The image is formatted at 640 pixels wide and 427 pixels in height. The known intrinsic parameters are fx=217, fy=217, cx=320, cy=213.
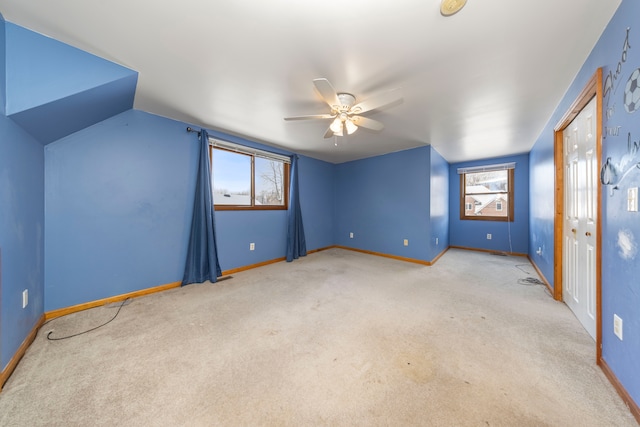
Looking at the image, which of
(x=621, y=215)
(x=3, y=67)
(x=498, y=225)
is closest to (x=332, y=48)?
(x=621, y=215)

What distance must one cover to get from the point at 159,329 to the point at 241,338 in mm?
778

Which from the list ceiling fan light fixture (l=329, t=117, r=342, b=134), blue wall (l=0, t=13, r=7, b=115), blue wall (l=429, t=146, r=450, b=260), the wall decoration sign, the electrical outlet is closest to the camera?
the wall decoration sign

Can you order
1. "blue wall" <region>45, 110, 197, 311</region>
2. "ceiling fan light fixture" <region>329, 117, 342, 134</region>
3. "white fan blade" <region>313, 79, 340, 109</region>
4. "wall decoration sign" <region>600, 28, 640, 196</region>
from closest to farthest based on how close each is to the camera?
"wall decoration sign" <region>600, 28, 640, 196</region>, "white fan blade" <region>313, 79, 340, 109</region>, "blue wall" <region>45, 110, 197, 311</region>, "ceiling fan light fixture" <region>329, 117, 342, 134</region>

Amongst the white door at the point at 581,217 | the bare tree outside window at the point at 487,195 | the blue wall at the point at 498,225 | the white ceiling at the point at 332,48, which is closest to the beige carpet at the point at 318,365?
the white door at the point at 581,217

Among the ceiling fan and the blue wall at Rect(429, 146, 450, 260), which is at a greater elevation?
the ceiling fan

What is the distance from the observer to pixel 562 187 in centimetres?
A: 242

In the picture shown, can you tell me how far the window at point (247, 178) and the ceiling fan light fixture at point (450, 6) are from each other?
3.00 metres

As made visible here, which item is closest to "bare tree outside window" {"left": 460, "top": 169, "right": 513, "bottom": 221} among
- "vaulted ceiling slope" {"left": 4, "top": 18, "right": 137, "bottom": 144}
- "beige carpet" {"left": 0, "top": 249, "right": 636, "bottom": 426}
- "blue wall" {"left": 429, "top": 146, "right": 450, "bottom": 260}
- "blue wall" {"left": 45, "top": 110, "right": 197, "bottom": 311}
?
"blue wall" {"left": 429, "top": 146, "right": 450, "bottom": 260}

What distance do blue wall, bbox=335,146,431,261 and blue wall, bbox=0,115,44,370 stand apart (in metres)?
4.59

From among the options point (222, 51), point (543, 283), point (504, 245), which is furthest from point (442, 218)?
point (222, 51)

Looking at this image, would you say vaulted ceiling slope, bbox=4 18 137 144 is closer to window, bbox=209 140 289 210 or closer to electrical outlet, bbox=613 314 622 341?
window, bbox=209 140 289 210

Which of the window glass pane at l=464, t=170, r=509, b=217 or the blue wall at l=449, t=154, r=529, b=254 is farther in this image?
the window glass pane at l=464, t=170, r=509, b=217

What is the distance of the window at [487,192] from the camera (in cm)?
472

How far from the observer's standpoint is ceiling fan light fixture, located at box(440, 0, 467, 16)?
3.92 ft
